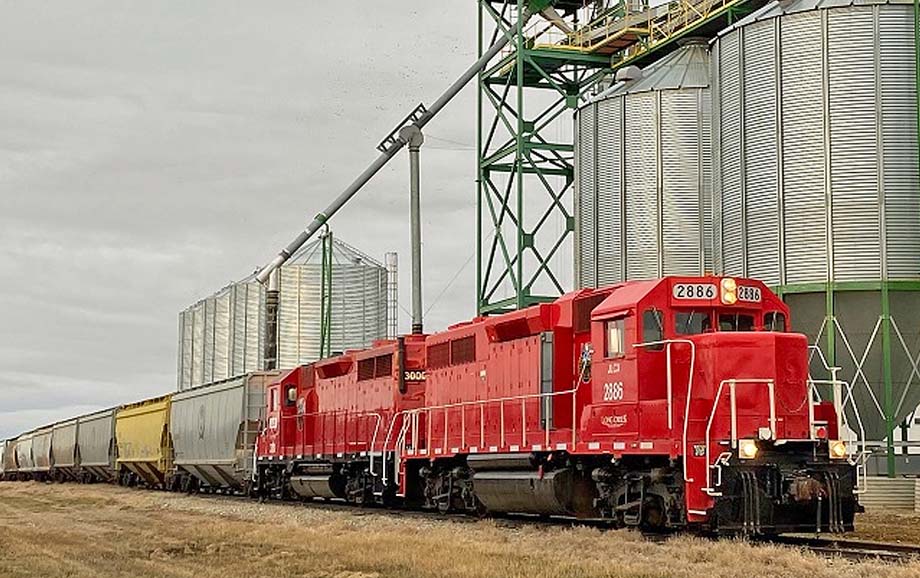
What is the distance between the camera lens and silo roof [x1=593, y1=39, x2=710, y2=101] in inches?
1399

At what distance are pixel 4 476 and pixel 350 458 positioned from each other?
195 ft

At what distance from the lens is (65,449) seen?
61.2 m

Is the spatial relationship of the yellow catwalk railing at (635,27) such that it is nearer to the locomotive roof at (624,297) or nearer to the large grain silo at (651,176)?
the large grain silo at (651,176)

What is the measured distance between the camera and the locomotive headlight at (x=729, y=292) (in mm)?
17453

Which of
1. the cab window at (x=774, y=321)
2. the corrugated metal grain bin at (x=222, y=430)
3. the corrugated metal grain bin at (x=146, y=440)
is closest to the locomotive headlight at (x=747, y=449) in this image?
the cab window at (x=774, y=321)

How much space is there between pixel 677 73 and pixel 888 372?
11938mm

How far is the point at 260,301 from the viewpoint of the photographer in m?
63.8

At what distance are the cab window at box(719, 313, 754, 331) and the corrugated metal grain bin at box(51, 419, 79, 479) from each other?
47.8 meters

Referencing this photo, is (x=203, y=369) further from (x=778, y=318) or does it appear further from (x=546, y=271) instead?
(x=778, y=318)

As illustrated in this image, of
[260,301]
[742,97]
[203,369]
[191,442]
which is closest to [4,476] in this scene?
[203,369]

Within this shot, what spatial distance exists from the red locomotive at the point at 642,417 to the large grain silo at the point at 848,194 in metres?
9.72

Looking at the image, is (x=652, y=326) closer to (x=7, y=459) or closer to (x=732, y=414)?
(x=732, y=414)

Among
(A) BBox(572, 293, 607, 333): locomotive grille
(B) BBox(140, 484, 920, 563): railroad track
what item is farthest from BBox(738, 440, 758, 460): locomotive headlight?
(A) BBox(572, 293, 607, 333): locomotive grille

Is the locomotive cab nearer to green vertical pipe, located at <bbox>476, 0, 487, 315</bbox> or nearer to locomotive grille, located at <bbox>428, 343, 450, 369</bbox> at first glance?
locomotive grille, located at <bbox>428, 343, 450, 369</bbox>
